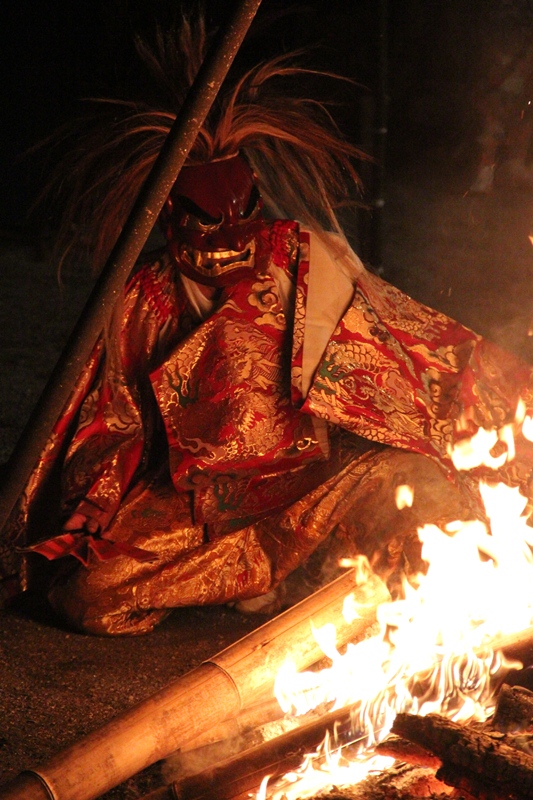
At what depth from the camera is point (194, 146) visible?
3.36 meters

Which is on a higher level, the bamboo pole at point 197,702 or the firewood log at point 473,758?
the bamboo pole at point 197,702

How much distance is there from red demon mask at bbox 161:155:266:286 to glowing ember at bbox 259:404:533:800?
108 centimetres

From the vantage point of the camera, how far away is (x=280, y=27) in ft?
22.3

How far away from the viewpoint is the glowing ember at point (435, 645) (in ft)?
8.08

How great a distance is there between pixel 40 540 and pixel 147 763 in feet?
3.48

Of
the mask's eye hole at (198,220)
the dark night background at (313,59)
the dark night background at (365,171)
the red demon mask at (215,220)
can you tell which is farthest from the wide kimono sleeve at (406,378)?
the dark night background at (313,59)

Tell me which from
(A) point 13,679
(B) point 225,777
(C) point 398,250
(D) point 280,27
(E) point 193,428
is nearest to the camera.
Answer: (B) point 225,777

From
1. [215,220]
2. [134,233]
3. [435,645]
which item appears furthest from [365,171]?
[435,645]

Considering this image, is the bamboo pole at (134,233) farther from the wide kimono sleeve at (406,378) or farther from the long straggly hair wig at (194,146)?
the wide kimono sleeve at (406,378)

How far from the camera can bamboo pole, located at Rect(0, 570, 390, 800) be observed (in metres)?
2.26

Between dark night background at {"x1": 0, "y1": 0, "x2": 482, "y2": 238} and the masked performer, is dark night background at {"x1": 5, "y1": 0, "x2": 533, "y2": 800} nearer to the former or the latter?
dark night background at {"x1": 0, "y1": 0, "x2": 482, "y2": 238}

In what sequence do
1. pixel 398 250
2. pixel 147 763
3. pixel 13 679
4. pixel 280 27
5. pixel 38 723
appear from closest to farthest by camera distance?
1. pixel 147 763
2. pixel 38 723
3. pixel 13 679
4. pixel 280 27
5. pixel 398 250

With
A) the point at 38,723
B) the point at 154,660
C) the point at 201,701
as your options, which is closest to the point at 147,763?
the point at 201,701

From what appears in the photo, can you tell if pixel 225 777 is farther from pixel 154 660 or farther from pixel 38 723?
pixel 154 660
